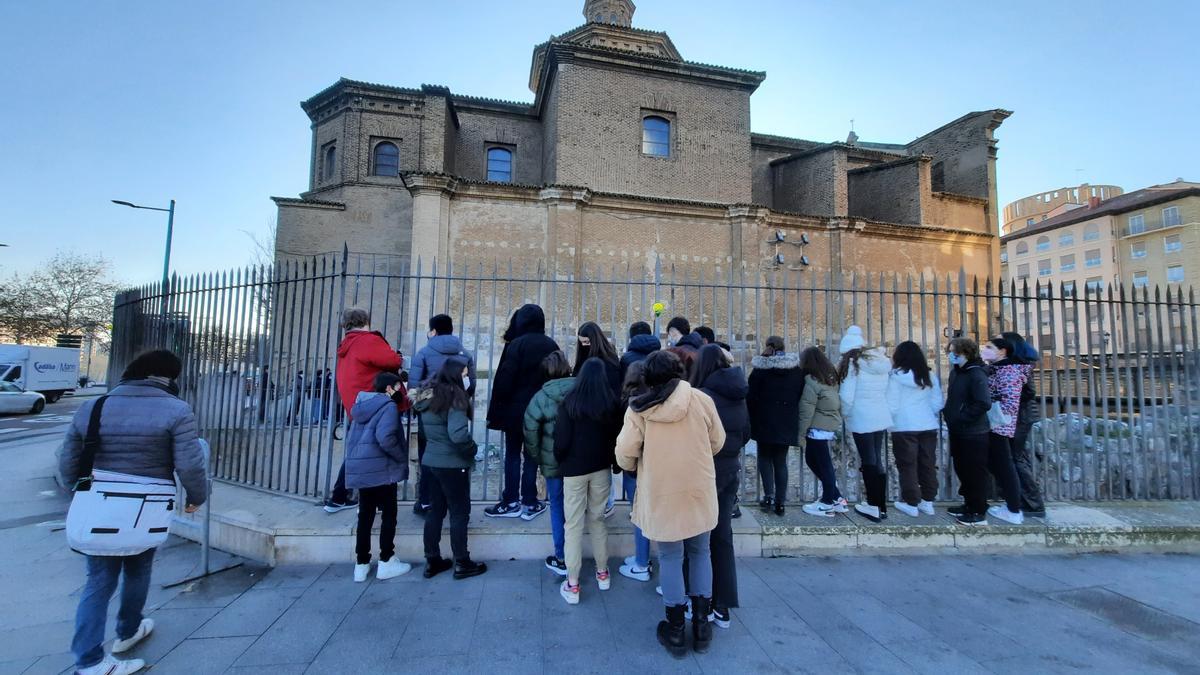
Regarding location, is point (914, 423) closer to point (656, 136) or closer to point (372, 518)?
point (372, 518)

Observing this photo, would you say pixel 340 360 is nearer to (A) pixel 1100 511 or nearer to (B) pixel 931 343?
(A) pixel 1100 511

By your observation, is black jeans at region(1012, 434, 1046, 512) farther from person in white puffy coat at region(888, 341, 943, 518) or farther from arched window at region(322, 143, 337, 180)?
arched window at region(322, 143, 337, 180)

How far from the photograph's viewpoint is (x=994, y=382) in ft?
16.1

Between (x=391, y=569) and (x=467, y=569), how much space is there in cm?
61

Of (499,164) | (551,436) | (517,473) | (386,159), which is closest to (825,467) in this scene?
(551,436)

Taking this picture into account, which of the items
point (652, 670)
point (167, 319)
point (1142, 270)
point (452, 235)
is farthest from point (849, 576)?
point (1142, 270)

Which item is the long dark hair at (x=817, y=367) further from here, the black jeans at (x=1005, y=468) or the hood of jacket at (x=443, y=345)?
the hood of jacket at (x=443, y=345)

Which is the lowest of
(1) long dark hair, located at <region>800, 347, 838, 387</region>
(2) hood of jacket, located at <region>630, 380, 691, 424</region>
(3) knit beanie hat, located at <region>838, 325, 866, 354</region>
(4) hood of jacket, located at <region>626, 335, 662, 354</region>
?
(2) hood of jacket, located at <region>630, 380, 691, 424</region>

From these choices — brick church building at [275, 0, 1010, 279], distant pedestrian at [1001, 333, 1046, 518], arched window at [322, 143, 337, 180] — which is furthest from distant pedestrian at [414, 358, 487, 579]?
arched window at [322, 143, 337, 180]

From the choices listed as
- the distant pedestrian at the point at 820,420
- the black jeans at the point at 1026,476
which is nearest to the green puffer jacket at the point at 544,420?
the distant pedestrian at the point at 820,420

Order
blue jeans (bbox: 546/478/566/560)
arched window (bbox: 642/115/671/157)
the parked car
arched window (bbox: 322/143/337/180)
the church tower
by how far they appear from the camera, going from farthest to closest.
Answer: the church tower → arched window (bbox: 322/143/337/180) → arched window (bbox: 642/115/671/157) → the parked car → blue jeans (bbox: 546/478/566/560)

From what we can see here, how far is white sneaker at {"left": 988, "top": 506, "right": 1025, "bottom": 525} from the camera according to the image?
189 inches

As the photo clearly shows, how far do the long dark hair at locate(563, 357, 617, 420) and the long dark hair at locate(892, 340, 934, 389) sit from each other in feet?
10.6

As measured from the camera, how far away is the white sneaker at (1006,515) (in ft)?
15.7
